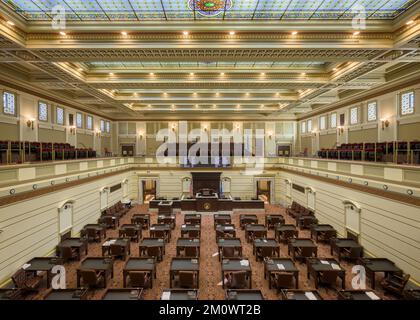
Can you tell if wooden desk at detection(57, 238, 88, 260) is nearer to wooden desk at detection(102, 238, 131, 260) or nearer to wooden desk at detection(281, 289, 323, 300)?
wooden desk at detection(102, 238, 131, 260)

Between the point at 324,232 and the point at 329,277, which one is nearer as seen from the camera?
the point at 329,277

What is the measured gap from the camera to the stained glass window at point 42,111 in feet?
43.0

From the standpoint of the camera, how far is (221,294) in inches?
267

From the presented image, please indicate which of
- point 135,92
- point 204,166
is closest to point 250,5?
point 135,92

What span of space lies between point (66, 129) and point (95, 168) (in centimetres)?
461

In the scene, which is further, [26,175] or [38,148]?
[38,148]

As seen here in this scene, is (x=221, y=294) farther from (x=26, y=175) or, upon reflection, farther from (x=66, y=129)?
(x=66, y=129)

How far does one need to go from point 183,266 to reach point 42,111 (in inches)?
478

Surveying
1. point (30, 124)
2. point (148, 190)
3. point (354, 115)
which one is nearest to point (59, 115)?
point (30, 124)

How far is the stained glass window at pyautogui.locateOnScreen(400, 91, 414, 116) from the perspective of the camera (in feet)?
35.3

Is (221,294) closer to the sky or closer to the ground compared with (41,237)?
closer to the ground

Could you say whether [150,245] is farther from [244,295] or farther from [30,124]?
[30,124]

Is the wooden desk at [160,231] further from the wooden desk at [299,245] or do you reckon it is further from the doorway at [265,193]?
the doorway at [265,193]

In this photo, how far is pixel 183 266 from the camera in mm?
7219
